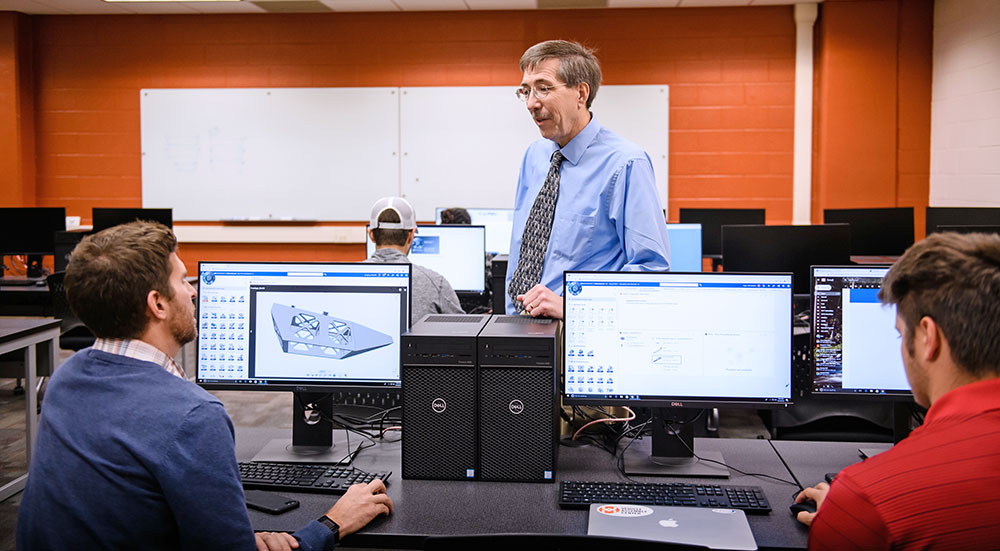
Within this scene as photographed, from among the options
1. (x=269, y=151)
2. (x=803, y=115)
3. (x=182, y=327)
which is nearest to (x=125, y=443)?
(x=182, y=327)

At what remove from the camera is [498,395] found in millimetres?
1682

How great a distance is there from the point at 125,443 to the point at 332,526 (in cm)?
43

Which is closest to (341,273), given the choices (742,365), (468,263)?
(742,365)

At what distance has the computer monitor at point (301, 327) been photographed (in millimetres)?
1890

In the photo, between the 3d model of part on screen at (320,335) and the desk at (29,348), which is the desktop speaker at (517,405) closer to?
the 3d model of part on screen at (320,335)

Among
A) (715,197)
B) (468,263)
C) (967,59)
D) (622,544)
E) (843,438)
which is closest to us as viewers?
(622,544)

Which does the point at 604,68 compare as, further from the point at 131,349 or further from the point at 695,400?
the point at 131,349

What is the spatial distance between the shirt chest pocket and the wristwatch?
107 centimetres

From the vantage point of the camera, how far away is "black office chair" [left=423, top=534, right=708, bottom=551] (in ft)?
3.37

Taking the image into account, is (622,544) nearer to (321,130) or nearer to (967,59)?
(967,59)

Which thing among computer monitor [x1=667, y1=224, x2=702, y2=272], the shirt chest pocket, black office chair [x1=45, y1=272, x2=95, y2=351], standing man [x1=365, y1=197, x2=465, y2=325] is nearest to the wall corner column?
computer monitor [x1=667, y1=224, x2=702, y2=272]

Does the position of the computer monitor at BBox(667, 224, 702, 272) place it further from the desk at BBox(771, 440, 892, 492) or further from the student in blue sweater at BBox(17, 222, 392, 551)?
the student in blue sweater at BBox(17, 222, 392, 551)

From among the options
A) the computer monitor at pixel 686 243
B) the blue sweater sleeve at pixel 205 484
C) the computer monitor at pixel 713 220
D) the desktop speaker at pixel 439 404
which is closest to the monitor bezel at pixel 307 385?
the desktop speaker at pixel 439 404

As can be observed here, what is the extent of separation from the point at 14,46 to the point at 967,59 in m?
7.35
